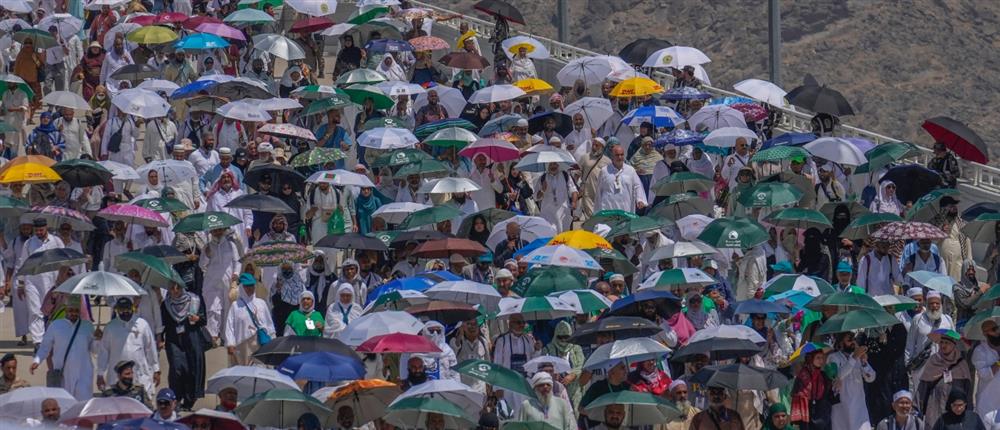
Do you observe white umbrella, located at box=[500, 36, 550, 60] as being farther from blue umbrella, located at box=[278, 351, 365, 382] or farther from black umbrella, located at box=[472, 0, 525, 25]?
blue umbrella, located at box=[278, 351, 365, 382]

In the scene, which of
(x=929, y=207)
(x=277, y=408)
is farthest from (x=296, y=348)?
(x=929, y=207)

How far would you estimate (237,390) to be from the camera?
61.2 ft

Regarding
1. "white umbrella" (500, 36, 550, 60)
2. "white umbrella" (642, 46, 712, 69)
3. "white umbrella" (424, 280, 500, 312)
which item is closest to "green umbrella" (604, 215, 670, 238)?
"white umbrella" (424, 280, 500, 312)

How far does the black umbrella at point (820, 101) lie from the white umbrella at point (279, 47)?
6.62 m

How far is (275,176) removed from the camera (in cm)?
2542

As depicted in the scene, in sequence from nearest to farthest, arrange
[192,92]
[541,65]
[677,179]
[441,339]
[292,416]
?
[292,416] < [441,339] < [677,179] < [192,92] < [541,65]

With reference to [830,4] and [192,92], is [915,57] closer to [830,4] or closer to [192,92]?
[830,4]

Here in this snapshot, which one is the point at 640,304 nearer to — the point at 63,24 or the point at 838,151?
the point at 838,151

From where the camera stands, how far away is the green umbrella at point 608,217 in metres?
24.9

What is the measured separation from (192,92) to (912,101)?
65.0 metres

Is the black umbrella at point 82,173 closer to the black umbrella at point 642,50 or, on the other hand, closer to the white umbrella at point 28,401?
the white umbrella at point 28,401

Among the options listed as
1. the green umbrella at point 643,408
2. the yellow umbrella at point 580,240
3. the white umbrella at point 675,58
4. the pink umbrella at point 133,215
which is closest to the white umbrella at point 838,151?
the white umbrella at point 675,58

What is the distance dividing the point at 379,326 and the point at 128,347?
2.12m

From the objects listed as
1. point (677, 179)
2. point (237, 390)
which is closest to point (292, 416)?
point (237, 390)
